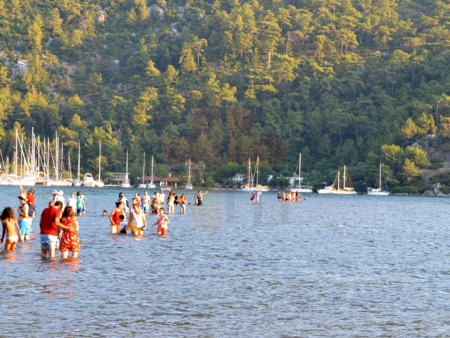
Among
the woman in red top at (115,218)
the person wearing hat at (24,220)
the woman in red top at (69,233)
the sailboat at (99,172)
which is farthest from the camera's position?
the sailboat at (99,172)

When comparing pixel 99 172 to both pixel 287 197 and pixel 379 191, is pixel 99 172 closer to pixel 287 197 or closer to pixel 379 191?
pixel 379 191

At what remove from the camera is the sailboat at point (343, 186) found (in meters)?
146

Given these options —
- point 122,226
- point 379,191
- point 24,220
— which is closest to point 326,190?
point 379,191

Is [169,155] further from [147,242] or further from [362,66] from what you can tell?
[147,242]

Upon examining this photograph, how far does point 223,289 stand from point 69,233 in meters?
5.60

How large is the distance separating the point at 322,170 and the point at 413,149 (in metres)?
22.3

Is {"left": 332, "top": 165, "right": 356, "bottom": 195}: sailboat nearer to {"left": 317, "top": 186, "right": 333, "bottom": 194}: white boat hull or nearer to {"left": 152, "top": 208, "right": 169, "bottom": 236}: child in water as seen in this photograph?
{"left": 317, "top": 186, "right": 333, "bottom": 194}: white boat hull

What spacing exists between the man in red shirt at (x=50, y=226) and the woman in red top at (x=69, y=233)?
0.74 feet

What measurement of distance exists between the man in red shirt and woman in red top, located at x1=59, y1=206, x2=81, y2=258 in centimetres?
23

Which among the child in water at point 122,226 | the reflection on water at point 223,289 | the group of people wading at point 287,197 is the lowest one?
the reflection on water at point 223,289

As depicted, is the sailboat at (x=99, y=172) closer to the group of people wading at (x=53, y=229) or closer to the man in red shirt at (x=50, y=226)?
the group of people wading at (x=53, y=229)

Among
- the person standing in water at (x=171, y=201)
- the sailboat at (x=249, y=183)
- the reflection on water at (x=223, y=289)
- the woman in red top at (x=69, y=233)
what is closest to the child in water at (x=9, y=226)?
the reflection on water at (x=223, y=289)

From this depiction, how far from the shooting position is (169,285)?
2186 centimetres

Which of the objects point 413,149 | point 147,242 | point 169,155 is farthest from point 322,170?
point 147,242
